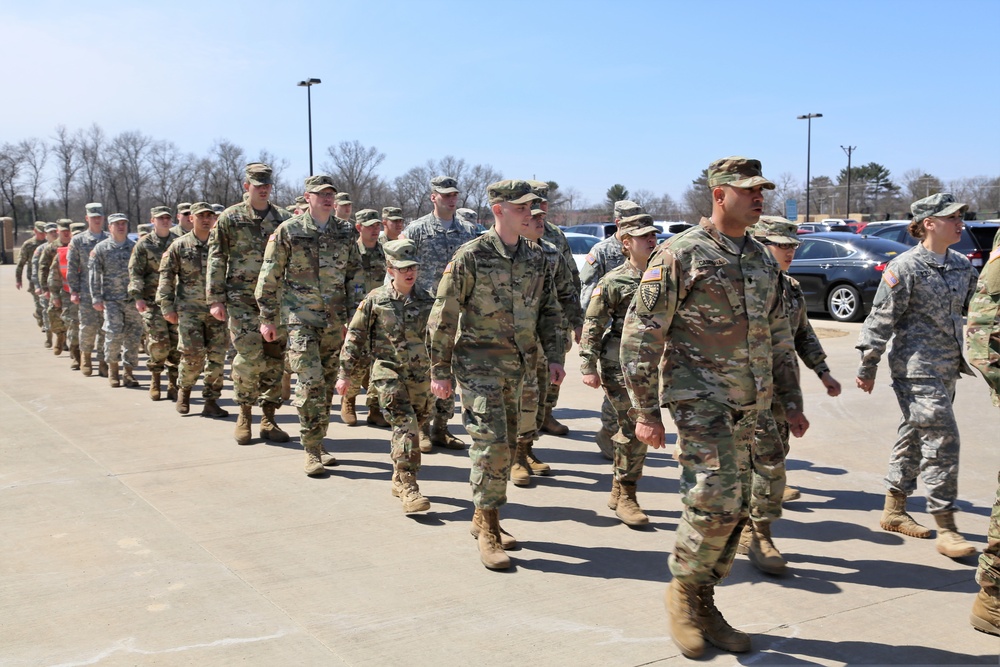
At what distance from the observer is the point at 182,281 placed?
9711mm

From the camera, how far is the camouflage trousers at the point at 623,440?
20.3ft

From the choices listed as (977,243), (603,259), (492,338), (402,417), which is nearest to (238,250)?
(402,417)

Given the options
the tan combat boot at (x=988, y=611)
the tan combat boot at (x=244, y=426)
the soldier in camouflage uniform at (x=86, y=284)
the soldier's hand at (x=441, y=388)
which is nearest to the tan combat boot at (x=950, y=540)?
the tan combat boot at (x=988, y=611)

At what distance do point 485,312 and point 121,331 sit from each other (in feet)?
25.6

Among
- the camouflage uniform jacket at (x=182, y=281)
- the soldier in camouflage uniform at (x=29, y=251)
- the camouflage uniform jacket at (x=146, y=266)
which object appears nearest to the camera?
the camouflage uniform jacket at (x=182, y=281)

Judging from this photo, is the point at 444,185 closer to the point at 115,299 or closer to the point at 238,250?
the point at 238,250

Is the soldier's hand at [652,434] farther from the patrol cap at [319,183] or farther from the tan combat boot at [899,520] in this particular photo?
the patrol cap at [319,183]

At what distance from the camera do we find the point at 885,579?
511cm

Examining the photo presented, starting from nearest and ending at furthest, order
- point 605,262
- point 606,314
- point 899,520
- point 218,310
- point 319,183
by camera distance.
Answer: point 899,520, point 606,314, point 319,183, point 605,262, point 218,310

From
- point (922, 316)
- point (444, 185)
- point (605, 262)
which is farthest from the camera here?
point (444, 185)

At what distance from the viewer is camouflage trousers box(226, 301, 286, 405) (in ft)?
27.6

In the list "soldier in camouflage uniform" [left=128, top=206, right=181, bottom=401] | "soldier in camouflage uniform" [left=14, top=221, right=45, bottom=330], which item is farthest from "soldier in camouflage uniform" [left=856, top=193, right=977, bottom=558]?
"soldier in camouflage uniform" [left=14, top=221, right=45, bottom=330]

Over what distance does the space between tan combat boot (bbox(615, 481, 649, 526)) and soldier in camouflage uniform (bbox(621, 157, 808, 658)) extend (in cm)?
176

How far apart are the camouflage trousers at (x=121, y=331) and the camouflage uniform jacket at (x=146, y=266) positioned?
2.79ft
